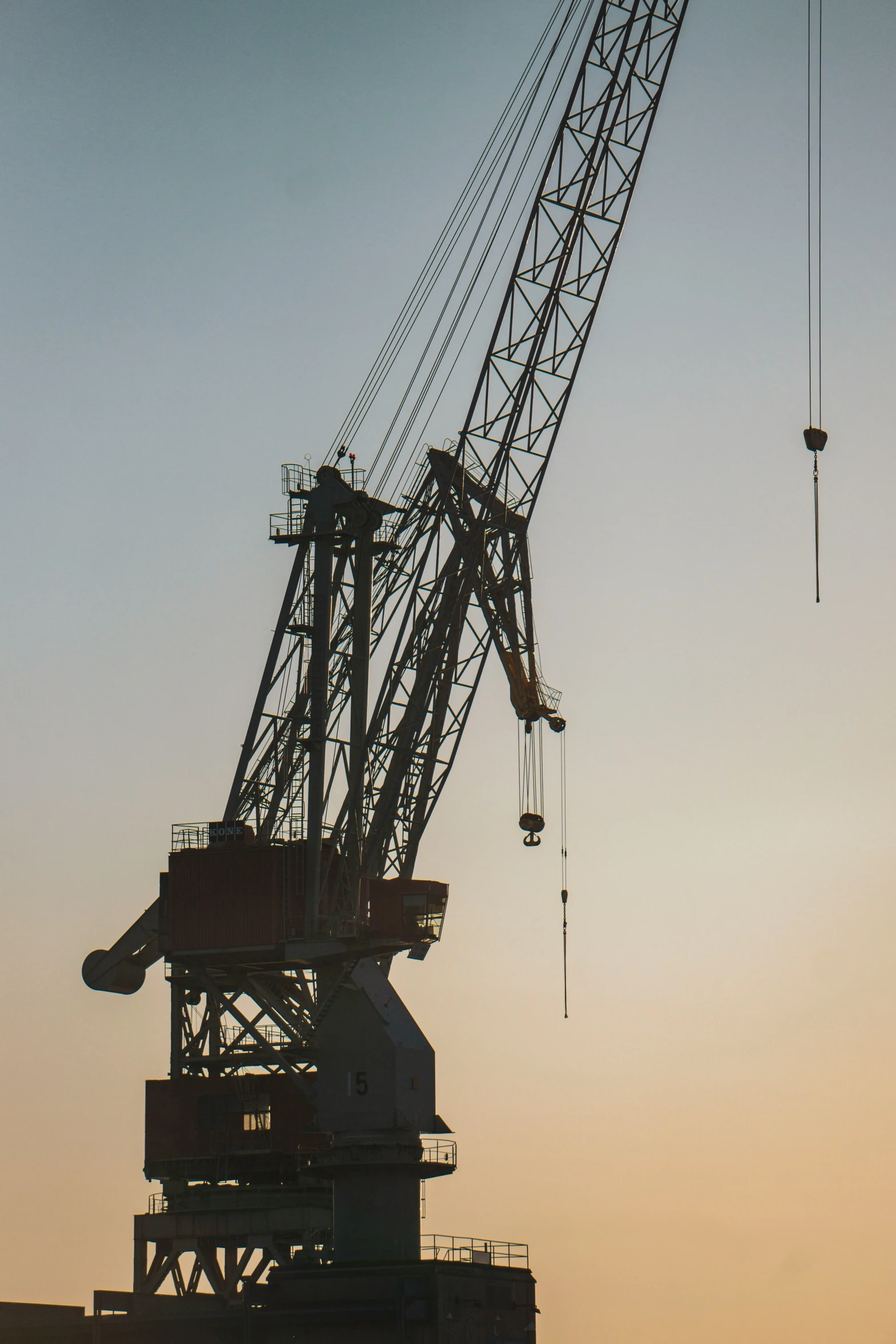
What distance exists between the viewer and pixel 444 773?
3398 inches

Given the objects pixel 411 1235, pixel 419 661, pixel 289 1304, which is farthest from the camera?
pixel 419 661

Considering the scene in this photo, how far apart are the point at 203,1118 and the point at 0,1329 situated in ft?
57.2

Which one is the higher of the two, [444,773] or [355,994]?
[444,773]

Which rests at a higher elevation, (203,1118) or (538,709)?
(538,709)

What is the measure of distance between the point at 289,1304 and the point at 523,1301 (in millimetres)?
10310

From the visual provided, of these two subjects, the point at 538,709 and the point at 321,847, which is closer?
the point at 321,847

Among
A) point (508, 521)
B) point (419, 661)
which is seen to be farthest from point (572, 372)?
point (419, 661)

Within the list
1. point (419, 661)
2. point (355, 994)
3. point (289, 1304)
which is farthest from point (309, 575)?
point (289, 1304)

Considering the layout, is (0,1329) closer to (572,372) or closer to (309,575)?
(309,575)

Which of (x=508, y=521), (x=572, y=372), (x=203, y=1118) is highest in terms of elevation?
(x=572, y=372)

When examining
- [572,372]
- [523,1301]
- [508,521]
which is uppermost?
[572,372]

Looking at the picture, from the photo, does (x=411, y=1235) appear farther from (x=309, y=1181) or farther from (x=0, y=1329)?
(x=0, y=1329)

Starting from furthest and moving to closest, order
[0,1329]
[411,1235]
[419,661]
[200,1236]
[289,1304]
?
[419,661] → [200,1236] → [411,1235] → [289,1304] → [0,1329]

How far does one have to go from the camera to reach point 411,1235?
7494cm
